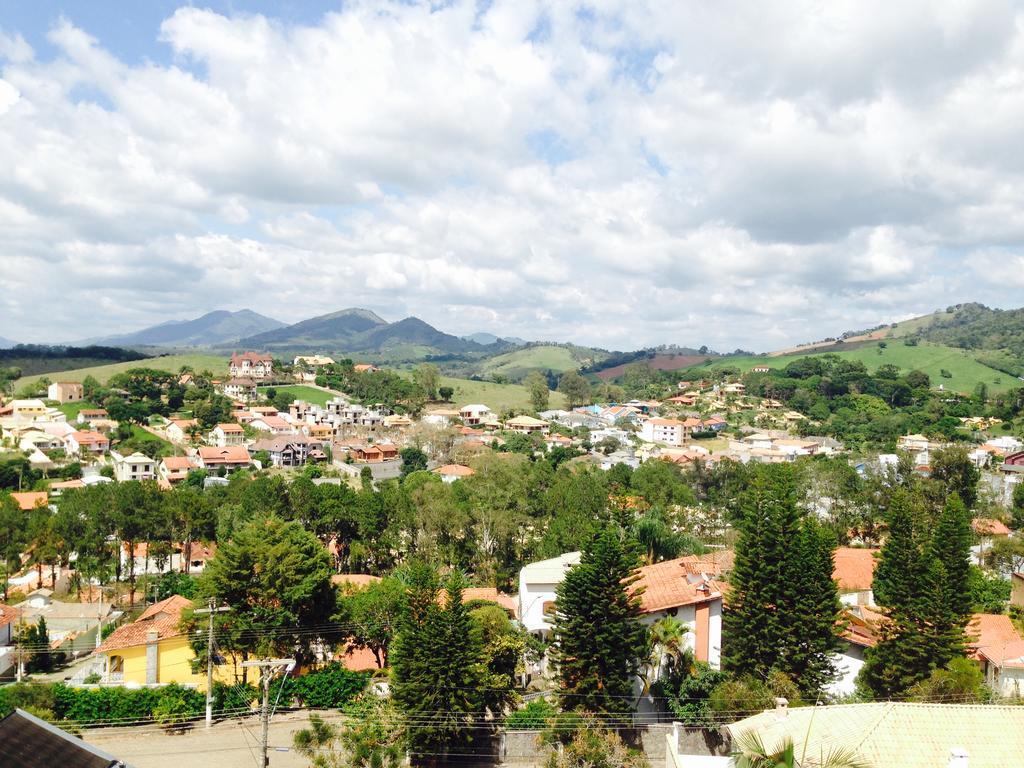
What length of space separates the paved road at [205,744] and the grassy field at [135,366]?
93315 millimetres

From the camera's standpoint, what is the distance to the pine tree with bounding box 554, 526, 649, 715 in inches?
720

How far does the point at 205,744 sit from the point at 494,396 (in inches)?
4059

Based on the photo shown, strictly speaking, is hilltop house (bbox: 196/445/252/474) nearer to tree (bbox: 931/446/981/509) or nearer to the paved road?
the paved road

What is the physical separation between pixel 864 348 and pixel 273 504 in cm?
14246

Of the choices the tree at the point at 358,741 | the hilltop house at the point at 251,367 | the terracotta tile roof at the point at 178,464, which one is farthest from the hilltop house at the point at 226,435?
the tree at the point at 358,741

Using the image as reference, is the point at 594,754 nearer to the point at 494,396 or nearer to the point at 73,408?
the point at 73,408

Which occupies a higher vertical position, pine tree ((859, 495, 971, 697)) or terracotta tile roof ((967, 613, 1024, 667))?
pine tree ((859, 495, 971, 697))

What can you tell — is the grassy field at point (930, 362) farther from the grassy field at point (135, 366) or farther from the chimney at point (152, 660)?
the chimney at point (152, 660)

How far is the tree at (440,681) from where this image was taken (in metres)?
16.9

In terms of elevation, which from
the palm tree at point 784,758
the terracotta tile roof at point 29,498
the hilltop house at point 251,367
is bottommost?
the terracotta tile roof at point 29,498

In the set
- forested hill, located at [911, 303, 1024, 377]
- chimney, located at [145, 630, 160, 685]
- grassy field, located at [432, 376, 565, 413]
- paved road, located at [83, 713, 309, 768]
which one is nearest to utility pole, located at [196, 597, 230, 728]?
paved road, located at [83, 713, 309, 768]

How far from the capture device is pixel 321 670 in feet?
69.9

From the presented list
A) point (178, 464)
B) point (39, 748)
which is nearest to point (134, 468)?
point (178, 464)

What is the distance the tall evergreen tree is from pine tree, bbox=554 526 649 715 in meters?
3.20
